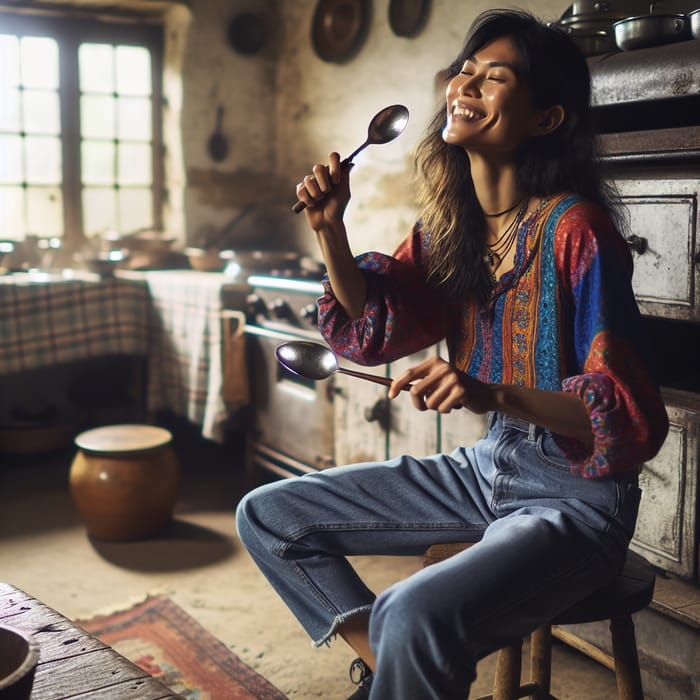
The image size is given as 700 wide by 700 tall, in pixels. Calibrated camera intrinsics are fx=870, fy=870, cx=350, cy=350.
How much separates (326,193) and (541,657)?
3.31 ft

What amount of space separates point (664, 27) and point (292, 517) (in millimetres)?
1372

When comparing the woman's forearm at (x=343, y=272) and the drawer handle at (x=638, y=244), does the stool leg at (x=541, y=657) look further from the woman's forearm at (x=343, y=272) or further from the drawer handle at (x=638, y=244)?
the drawer handle at (x=638, y=244)

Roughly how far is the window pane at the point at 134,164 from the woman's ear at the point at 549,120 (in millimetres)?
3612

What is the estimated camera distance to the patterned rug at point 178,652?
7.20 ft

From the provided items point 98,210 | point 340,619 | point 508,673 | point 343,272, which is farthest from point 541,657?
point 98,210

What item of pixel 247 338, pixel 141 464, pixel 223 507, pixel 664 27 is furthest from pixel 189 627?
pixel 664 27

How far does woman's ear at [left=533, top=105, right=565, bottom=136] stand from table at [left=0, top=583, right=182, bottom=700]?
3.75 ft

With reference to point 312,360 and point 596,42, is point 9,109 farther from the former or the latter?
point 312,360

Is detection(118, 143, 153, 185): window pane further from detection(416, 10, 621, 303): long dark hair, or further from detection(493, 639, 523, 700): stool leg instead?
detection(493, 639, 523, 700): stool leg

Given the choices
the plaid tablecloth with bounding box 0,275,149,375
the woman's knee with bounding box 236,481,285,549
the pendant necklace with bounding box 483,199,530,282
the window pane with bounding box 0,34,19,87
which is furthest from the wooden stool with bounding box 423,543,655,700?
the window pane with bounding box 0,34,19,87

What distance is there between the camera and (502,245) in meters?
1.66

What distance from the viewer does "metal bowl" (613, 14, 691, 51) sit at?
1.96 m

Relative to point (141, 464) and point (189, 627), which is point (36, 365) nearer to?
point (141, 464)

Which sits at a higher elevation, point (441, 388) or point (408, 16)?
point (408, 16)
